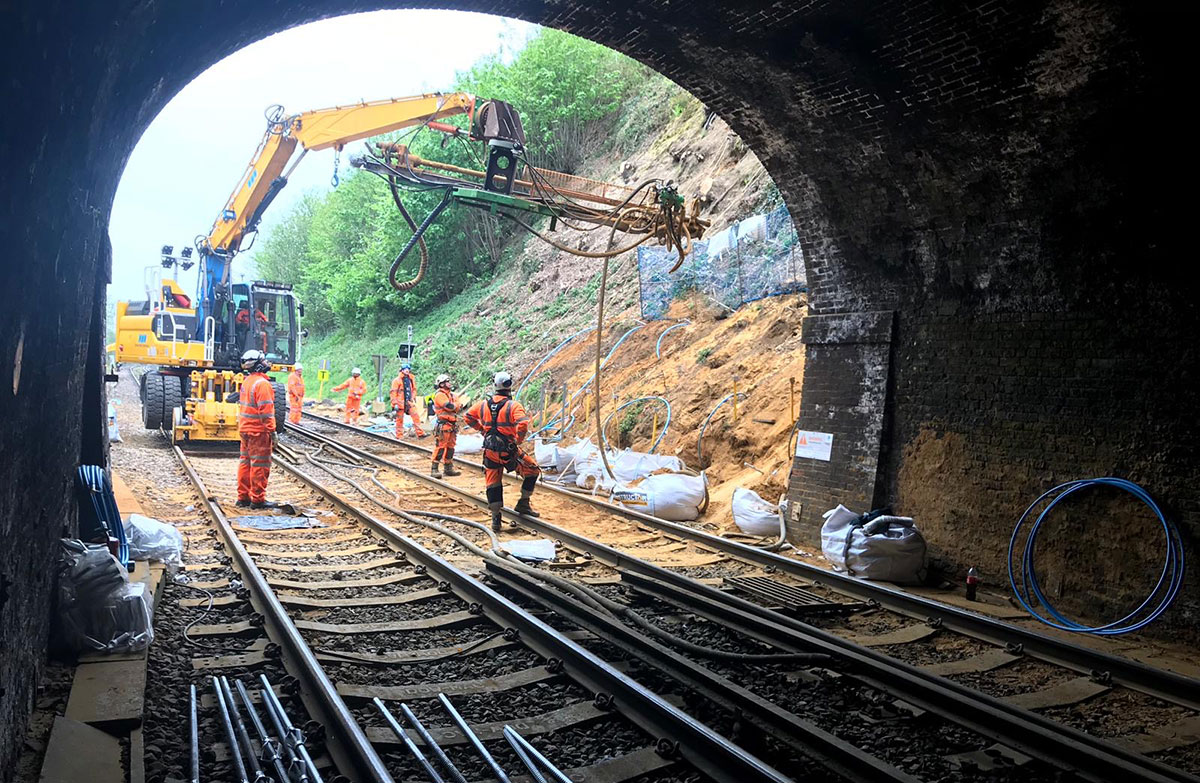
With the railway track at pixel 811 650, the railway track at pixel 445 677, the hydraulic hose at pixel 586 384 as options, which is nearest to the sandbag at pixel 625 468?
the railway track at pixel 811 650

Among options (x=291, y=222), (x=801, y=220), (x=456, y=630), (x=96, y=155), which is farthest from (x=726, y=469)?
(x=291, y=222)

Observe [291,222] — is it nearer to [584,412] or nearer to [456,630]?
[584,412]

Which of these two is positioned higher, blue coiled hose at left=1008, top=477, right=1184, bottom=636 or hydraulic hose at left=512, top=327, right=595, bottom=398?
hydraulic hose at left=512, top=327, right=595, bottom=398

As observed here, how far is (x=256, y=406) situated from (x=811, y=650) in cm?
717

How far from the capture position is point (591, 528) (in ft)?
32.2

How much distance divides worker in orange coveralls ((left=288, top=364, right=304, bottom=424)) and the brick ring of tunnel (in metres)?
13.8

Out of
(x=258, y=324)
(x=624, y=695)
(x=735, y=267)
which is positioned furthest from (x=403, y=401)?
(x=624, y=695)

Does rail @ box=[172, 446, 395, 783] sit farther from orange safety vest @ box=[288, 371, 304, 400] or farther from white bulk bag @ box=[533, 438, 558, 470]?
orange safety vest @ box=[288, 371, 304, 400]

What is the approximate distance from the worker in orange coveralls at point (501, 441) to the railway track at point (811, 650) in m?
0.45

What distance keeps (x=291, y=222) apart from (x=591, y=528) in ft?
177

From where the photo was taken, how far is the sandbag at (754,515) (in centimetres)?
957

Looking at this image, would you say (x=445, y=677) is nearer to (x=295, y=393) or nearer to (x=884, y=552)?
(x=884, y=552)

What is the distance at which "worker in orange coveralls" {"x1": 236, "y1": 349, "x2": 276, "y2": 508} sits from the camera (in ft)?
32.5

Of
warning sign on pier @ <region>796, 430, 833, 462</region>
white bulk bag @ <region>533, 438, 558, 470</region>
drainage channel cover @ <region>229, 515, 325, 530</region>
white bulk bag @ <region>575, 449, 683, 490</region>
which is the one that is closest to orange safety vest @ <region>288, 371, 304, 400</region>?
white bulk bag @ <region>533, 438, 558, 470</region>
